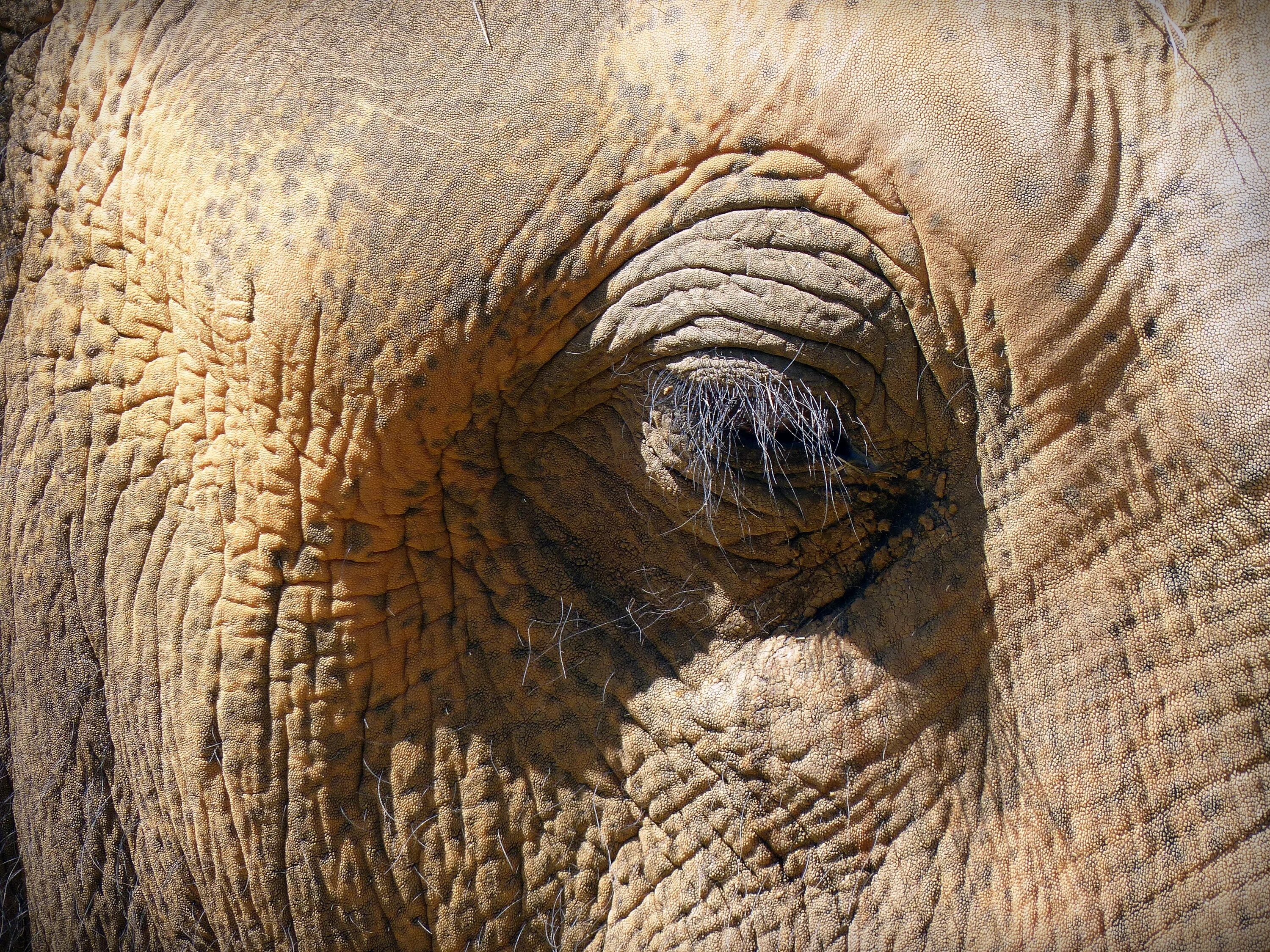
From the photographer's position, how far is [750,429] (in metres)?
1.77

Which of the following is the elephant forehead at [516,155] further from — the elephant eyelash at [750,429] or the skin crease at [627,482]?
the elephant eyelash at [750,429]

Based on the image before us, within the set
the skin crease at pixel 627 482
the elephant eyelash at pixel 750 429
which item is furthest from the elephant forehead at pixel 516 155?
the elephant eyelash at pixel 750 429

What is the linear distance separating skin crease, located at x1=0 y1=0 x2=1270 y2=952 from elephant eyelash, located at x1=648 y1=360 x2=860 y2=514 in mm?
40

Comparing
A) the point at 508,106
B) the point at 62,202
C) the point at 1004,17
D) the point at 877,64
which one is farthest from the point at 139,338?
the point at 1004,17

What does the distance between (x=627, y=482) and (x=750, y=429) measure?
0.91ft

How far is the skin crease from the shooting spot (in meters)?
1.62

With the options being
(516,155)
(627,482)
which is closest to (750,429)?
(627,482)

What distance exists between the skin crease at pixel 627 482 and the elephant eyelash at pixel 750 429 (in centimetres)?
4

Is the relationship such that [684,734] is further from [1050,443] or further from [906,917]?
[1050,443]

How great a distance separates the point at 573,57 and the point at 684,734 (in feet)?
3.67

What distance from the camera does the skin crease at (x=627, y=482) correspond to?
5.32 ft

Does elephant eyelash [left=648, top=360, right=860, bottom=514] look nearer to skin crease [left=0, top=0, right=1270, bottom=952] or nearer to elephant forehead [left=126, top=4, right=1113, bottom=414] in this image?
skin crease [left=0, top=0, right=1270, bottom=952]

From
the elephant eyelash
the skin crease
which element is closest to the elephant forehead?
the skin crease

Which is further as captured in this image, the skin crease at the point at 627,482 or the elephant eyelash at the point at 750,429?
the elephant eyelash at the point at 750,429
